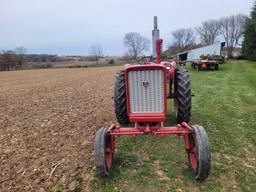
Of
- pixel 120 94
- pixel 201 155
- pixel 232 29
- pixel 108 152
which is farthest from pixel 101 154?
pixel 232 29

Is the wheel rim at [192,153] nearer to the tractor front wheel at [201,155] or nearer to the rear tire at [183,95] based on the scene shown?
the tractor front wheel at [201,155]

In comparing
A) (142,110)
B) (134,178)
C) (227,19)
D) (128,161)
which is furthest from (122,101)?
(227,19)

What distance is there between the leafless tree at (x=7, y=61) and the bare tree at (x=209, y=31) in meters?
45.8

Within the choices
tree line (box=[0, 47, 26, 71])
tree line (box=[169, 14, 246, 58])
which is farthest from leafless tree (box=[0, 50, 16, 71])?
tree line (box=[169, 14, 246, 58])

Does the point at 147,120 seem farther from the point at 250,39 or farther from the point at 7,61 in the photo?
the point at 7,61

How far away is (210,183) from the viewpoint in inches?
138

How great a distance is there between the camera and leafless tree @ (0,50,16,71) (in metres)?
51.8

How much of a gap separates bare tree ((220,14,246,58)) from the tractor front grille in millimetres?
61693

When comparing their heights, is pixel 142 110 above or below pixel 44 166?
above

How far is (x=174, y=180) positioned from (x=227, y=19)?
2745 inches

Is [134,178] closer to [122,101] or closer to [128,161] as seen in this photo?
[128,161]

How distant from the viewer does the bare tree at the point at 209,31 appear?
66.4 m

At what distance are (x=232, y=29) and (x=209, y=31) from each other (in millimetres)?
6024

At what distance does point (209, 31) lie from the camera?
6794 centimetres
